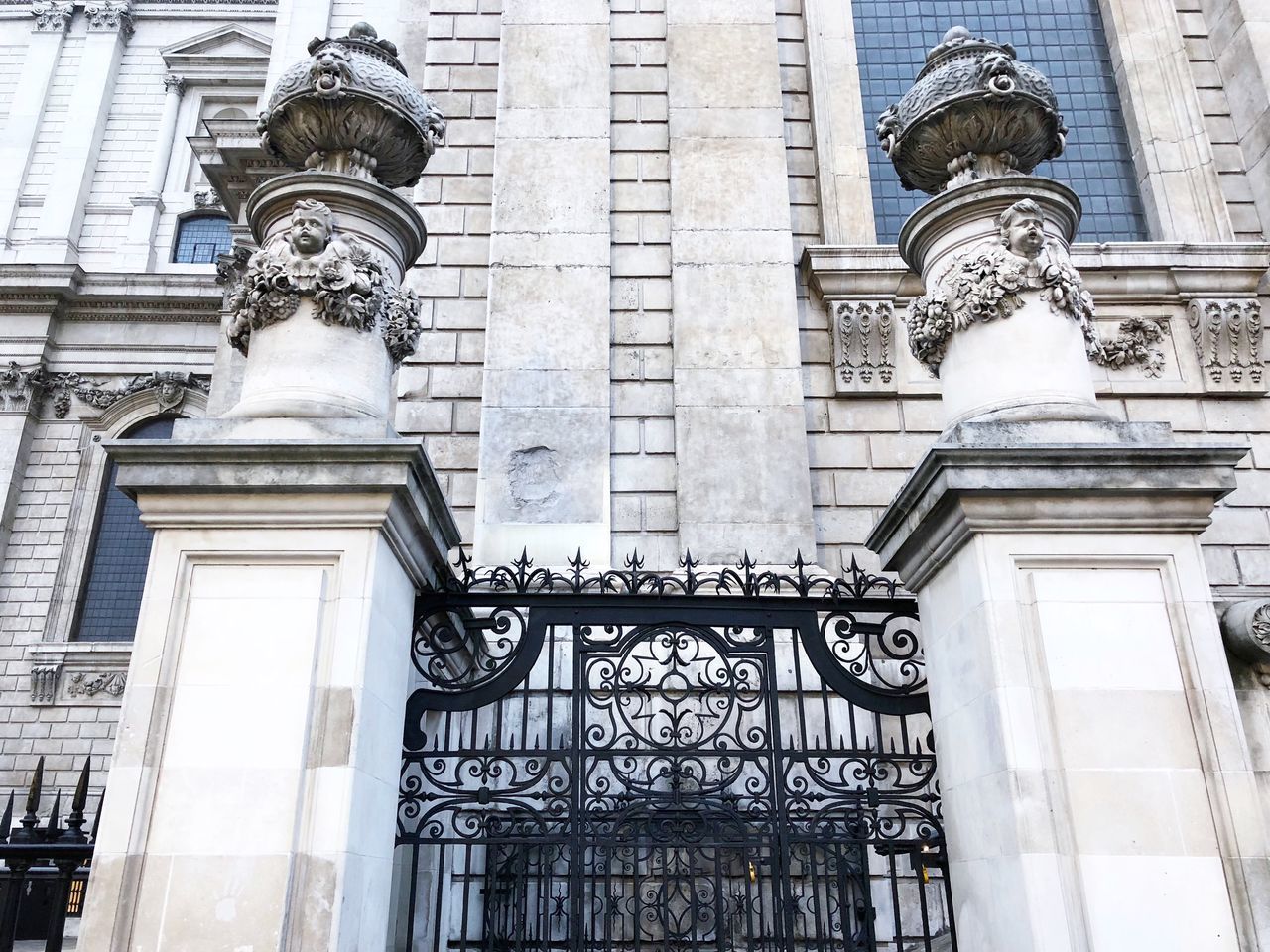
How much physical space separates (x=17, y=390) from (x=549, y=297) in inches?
803

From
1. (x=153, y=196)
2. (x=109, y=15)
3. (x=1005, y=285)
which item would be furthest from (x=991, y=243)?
(x=109, y=15)

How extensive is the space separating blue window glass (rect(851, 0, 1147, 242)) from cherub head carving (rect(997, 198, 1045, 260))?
7036mm

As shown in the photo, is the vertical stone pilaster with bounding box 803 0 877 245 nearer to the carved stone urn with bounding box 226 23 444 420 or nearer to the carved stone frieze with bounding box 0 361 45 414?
the carved stone urn with bounding box 226 23 444 420

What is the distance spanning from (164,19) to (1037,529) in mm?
35405

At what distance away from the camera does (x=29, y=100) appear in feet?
98.8

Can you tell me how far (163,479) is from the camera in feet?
16.0

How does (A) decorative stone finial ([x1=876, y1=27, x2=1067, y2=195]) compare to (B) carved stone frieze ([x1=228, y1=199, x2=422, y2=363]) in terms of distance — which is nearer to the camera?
(B) carved stone frieze ([x1=228, y1=199, x2=422, y2=363])

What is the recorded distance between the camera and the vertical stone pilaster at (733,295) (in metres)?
9.99

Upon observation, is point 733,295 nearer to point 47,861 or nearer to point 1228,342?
point 1228,342

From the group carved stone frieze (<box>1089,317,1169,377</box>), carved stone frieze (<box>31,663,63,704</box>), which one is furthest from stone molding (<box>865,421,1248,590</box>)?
carved stone frieze (<box>31,663,63,704</box>)

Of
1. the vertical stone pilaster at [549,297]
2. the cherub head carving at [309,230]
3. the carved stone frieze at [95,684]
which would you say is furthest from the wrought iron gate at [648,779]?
the carved stone frieze at [95,684]

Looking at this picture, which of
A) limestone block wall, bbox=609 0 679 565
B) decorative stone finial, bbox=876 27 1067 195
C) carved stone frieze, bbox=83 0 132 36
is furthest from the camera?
carved stone frieze, bbox=83 0 132 36

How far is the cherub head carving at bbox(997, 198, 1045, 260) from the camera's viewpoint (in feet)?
18.6

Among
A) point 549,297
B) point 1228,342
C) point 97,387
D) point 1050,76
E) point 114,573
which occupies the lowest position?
point 1228,342
